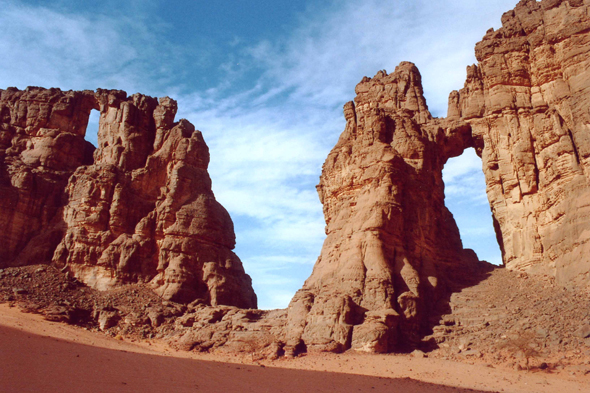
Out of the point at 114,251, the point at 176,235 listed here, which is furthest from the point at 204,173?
the point at 114,251

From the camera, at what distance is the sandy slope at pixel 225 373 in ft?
66.6

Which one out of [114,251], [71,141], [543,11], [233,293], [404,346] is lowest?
[404,346]

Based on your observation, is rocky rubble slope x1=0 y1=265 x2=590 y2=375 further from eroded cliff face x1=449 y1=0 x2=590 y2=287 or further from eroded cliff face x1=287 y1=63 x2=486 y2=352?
eroded cliff face x1=449 y1=0 x2=590 y2=287

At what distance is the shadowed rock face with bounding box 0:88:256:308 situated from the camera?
37.5 m

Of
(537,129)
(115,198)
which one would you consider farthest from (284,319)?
(537,129)

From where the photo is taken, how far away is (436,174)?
36469 mm

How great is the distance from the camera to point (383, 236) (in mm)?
30156

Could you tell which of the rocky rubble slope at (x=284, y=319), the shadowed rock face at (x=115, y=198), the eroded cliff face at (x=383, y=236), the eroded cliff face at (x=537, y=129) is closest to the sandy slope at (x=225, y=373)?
the rocky rubble slope at (x=284, y=319)

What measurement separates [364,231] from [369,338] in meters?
6.84

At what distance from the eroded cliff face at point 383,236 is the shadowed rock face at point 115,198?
874cm

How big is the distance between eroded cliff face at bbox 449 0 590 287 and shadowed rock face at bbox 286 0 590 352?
74 mm

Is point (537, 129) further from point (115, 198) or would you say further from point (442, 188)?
point (115, 198)

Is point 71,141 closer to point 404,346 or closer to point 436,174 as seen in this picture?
point 436,174

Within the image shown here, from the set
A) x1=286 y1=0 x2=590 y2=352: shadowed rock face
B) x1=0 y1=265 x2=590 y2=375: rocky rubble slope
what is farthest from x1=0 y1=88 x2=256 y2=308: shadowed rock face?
x1=286 y1=0 x2=590 y2=352: shadowed rock face
